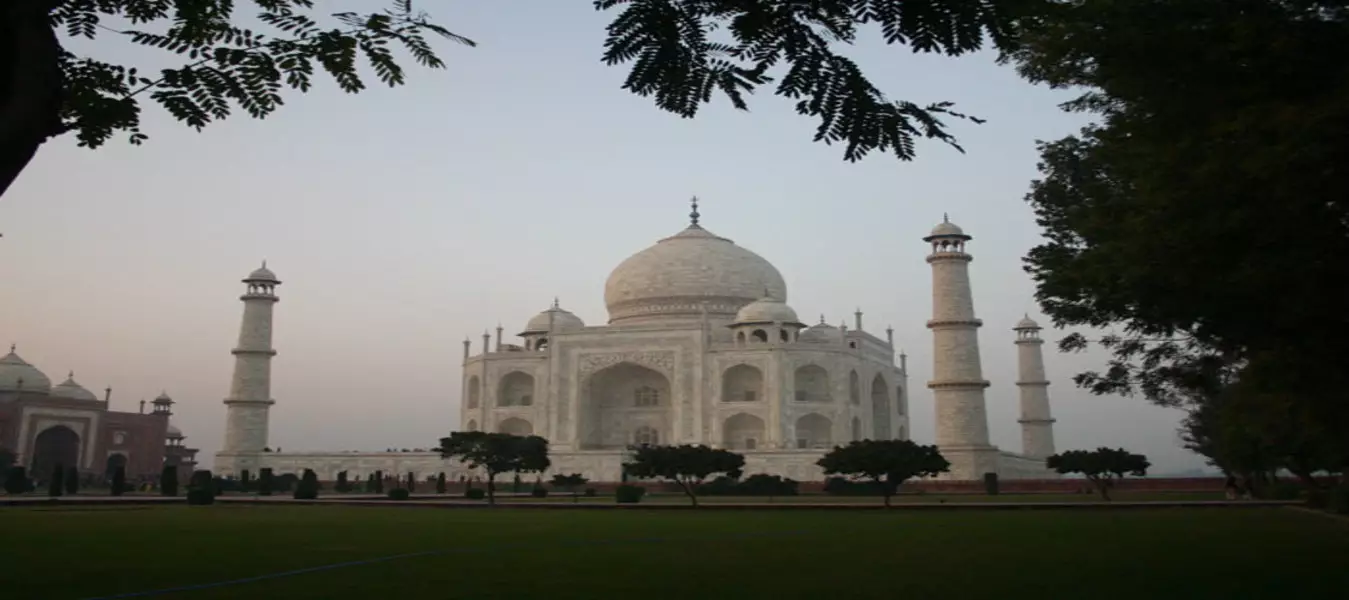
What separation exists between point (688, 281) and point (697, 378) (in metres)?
5.41

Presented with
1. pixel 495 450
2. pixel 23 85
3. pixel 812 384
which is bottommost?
pixel 23 85

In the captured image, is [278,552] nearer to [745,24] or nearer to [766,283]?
[745,24]

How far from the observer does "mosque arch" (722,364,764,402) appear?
37250mm

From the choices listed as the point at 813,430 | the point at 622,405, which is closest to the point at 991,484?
the point at 813,430

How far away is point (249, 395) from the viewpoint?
38312mm

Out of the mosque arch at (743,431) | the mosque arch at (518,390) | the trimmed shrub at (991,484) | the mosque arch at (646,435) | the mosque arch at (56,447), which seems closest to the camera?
the trimmed shrub at (991,484)

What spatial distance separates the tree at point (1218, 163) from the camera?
5719 millimetres

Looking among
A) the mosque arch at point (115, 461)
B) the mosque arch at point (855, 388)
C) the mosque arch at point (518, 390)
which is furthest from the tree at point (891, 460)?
the mosque arch at point (115, 461)

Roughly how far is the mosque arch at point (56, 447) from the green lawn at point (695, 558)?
34.3m

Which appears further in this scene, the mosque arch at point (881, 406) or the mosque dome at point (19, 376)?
the mosque dome at point (19, 376)

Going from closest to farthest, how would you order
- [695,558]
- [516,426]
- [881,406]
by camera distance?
[695,558] → [516,426] → [881,406]

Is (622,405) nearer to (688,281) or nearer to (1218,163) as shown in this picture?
(688,281)

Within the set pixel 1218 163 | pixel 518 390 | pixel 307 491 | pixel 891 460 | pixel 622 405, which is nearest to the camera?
pixel 1218 163

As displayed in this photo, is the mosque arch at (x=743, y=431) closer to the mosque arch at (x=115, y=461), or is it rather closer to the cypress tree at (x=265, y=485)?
the cypress tree at (x=265, y=485)
